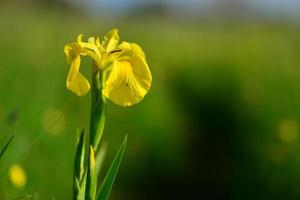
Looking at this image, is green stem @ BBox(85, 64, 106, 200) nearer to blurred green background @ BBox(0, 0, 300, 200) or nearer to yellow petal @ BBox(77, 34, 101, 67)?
yellow petal @ BBox(77, 34, 101, 67)

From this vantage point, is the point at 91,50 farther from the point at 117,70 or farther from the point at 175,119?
the point at 175,119

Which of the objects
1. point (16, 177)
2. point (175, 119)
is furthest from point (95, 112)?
point (175, 119)

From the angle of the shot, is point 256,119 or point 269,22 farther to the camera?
point 269,22

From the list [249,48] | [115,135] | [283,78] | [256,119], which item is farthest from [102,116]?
[249,48]

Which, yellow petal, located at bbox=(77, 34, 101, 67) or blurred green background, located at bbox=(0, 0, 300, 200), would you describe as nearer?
yellow petal, located at bbox=(77, 34, 101, 67)

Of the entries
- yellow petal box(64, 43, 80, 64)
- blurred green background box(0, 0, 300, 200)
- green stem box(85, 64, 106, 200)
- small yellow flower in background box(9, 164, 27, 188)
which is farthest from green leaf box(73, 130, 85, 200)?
blurred green background box(0, 0, 300, 200)

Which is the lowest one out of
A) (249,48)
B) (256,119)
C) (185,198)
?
(185,198)

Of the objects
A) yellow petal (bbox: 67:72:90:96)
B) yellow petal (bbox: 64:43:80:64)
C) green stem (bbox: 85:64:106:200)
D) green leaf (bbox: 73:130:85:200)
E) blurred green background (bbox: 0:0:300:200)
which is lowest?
blurred green background (bbox: 0:0:300:200)

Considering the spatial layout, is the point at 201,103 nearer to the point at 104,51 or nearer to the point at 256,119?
the point at 256,119
